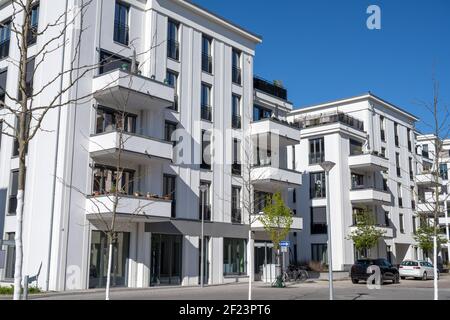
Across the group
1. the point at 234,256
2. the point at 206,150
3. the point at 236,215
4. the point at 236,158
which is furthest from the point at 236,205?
the point at 206,150

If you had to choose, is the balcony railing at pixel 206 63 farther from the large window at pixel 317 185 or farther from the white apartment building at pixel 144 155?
the large window at pixel 317 185

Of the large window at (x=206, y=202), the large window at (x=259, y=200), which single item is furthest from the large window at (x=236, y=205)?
the large window at (x=206, y=202)

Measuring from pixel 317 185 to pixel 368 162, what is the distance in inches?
183

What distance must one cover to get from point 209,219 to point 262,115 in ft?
34.1

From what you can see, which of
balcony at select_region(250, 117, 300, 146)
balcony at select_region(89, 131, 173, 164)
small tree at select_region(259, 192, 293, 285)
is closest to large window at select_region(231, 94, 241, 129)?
balcony at select_region(250, 117, 300, 146)

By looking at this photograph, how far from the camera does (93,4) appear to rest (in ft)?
86.2

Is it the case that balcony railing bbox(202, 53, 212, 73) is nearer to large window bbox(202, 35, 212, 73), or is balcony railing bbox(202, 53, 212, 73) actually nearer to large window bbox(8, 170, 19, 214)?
large window bbox(202, 35, 212, 73)

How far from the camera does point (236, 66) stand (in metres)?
35.3

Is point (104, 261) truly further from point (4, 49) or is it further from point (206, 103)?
point (4, 49)

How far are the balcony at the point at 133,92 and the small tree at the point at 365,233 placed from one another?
2099cm

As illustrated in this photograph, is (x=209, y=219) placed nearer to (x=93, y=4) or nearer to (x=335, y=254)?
(x=93, y=4)

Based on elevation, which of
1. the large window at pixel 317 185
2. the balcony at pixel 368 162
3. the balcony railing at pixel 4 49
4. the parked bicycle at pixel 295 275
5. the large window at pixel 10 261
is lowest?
the parked bicycle at pixel 295 275

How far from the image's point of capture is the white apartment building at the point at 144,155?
24266 millimetres
